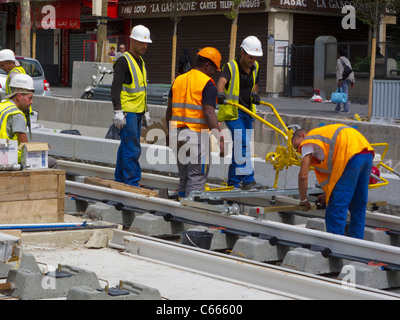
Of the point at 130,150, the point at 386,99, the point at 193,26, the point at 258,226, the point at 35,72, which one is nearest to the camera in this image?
the point at 258,226

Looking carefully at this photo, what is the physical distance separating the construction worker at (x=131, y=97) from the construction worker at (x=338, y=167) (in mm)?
3606

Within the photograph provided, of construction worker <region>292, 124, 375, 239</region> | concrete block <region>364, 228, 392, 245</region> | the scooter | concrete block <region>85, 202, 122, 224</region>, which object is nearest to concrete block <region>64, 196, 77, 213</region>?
concrete block <region>85, 202, 122, 224</region>

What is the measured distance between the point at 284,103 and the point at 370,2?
508cm

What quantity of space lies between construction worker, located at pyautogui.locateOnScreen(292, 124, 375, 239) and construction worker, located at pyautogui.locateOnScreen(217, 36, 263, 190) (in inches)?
111

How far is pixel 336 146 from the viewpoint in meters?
8.20

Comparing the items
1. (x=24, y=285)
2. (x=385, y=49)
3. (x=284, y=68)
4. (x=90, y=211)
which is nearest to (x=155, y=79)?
(x=284, y=68)

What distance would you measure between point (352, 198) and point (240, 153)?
9.53 ft

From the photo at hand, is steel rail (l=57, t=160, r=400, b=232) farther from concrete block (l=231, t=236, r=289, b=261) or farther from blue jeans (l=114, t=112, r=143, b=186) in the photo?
blue jeans (l=114, t=112, r=143, b=186)

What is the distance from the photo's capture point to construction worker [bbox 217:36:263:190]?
36.5ft

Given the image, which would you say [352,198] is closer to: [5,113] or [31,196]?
[31,196]

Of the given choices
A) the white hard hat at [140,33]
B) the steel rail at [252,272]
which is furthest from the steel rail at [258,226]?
the white hard hat at [140,33]

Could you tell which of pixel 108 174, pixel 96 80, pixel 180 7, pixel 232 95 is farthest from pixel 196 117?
pixel 180 7

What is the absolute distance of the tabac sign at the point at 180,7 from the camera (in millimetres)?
33844
